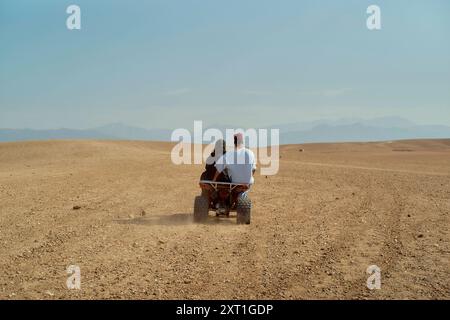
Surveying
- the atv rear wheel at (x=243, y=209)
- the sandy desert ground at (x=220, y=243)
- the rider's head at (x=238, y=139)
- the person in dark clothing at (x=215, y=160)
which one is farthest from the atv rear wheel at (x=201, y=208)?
the rider's head at (x=238, y=139)

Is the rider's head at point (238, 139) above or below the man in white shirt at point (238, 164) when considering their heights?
above

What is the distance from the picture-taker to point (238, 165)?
12.0m

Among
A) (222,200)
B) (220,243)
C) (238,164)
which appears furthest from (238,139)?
(220,243)

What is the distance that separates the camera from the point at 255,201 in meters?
15.9

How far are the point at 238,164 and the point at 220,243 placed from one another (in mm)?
2636

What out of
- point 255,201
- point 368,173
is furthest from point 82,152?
point 255,201

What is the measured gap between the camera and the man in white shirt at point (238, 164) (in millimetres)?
12023

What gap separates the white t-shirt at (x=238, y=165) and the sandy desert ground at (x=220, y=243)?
1.07m

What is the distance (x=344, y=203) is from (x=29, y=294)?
1014 cm

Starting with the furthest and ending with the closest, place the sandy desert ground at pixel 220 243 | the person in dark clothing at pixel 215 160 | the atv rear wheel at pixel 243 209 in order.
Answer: the person in dark clothing at pixel 215 160 < the atv rear wheel at pixel 243 209 < the sandy desert ground at pixel 220 243

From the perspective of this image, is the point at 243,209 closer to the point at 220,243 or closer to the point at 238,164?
the point at 238,164

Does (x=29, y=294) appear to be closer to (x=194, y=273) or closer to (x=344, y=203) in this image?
(x=194, y=273)

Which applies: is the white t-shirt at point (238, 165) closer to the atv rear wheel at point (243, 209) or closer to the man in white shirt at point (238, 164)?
the man in white shirt at point (238, 164)

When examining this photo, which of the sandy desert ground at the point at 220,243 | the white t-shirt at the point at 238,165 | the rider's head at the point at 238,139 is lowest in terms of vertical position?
the sandy desert ground at the point at 220,243
